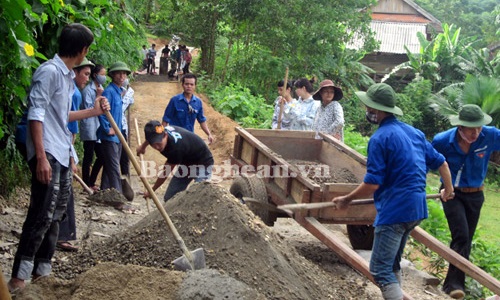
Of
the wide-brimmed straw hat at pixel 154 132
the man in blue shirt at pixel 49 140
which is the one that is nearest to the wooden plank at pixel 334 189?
the wide-brimmed straw hat at pixel 154 132

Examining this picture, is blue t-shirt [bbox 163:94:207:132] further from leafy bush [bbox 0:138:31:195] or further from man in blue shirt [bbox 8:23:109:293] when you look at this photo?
man in blue shirt [bbox 8:23:109:293]

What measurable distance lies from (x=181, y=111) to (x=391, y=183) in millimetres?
4539

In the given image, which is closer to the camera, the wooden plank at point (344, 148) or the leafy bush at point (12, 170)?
the leafy bush at point (12, 170)

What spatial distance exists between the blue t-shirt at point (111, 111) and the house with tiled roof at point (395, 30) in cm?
2084

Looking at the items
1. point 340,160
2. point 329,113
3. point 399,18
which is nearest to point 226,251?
point 340,160

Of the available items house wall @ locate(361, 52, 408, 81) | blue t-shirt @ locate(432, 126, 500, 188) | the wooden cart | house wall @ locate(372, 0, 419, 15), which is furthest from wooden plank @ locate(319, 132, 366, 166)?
house wall @ locate(372, 0, 419, 15)

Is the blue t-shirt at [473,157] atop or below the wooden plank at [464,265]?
atop

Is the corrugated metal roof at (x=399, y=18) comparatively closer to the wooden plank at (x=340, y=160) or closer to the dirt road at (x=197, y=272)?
the wooden plank at (x=340, y=160)

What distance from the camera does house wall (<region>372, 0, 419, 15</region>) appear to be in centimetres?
3597

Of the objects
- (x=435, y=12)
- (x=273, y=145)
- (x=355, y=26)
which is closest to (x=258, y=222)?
(x=273, y=145)

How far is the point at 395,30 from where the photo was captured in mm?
33156

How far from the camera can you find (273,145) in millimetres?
9188

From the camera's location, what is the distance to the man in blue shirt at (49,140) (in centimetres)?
449

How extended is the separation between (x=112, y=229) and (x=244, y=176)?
178 cm
